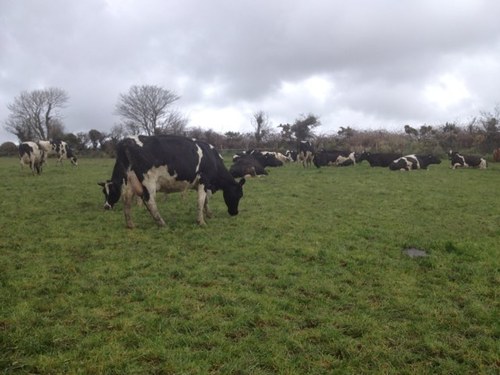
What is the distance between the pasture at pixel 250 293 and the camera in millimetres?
4477

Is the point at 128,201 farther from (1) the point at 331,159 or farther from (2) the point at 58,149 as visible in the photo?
(2) the point at 58,149

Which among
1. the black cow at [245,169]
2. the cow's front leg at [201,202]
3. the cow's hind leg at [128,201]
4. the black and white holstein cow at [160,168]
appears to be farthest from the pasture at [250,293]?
the black cow at [245,169]

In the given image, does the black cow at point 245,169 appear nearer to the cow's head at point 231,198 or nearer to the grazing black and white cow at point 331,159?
the grazing black and white cow at point 331,159

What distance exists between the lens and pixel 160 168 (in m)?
10.3

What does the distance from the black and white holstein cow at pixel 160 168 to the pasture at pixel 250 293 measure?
837mm

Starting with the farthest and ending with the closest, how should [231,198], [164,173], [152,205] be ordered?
[231,198] < [164,173] < [152,205]

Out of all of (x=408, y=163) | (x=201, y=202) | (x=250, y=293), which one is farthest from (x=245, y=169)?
(x=250, y=293)

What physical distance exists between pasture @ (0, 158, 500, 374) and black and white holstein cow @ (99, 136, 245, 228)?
2.75ft

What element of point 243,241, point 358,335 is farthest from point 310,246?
point 358,335

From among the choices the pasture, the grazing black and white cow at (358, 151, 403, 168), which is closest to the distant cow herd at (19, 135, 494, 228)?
the pasture

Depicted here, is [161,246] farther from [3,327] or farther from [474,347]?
[474,347]

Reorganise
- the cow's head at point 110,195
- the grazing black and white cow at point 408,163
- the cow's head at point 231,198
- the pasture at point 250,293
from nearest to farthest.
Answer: the pasture at point 250,293 → the cow's head at point 231,198 → the cow's head at point 110,195 → the grazing black and white cow at point 408,163

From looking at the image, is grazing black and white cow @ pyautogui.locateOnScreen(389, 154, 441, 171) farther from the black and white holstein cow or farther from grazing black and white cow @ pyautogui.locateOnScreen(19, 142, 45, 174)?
grazing black and white cow @ pyautogui.locateOnScreen(19, 142, 45, 174)

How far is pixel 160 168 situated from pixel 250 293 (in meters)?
5.09
